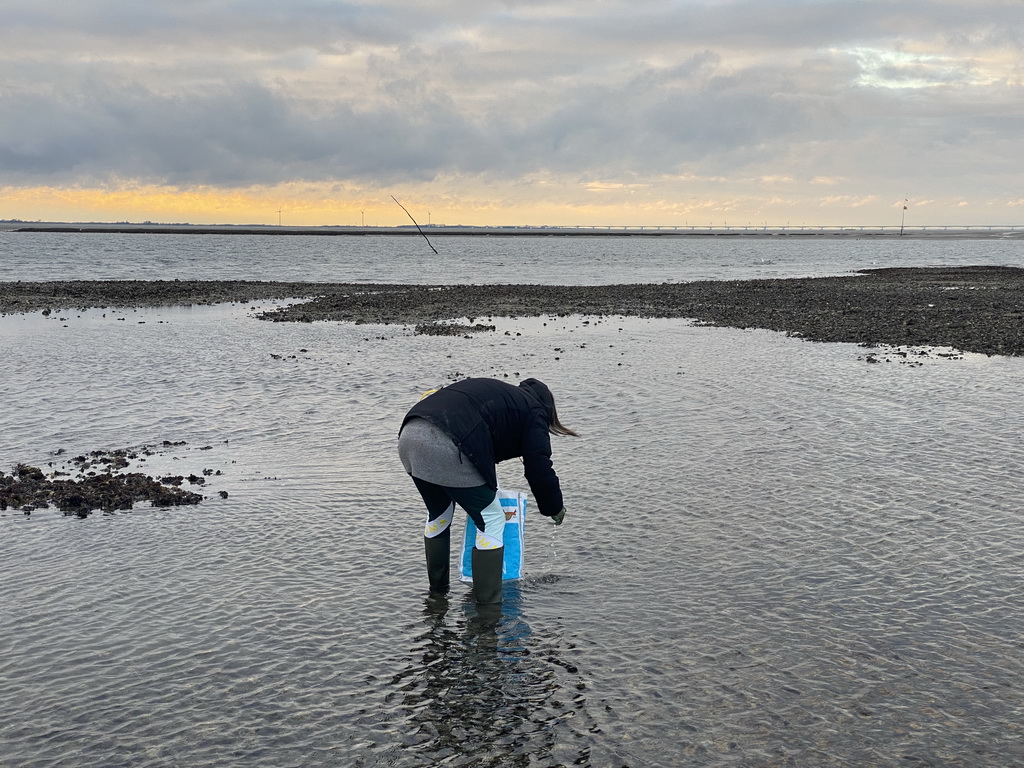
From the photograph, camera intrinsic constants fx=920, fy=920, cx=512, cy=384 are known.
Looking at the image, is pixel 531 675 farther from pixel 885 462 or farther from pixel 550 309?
pixel 550 309

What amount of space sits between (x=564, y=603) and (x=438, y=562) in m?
1.12

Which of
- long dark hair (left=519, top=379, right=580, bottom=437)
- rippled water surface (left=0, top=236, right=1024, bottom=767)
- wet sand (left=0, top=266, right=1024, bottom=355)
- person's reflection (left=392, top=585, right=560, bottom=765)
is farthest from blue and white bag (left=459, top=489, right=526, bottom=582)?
wet sand (left=0, top=266, right=1024, bottom=355)

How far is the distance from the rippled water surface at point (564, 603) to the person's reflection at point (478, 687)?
0.02m

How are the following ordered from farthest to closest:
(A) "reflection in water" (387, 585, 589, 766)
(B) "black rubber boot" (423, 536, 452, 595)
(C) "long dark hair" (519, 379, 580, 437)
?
1. (B) "black rubber boot" (423, 536, 452, 595)
2. (C) "long dark hair" (519, 379, 580, 437)
3. (A) "reflection in water" (387, 585, 589, 766)

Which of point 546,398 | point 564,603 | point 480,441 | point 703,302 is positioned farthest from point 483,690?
point 703,302

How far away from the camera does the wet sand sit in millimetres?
26938

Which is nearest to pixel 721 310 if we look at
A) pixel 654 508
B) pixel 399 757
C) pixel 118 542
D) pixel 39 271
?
pixel 654 508

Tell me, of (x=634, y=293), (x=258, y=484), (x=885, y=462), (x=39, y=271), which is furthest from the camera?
A: (x=39, y=271)

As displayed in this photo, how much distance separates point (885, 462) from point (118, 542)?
9371 mm

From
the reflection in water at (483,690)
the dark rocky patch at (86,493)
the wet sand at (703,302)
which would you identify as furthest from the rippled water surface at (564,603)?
the wet sand at (703,302)

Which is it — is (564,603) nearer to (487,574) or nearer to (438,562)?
(487,574)

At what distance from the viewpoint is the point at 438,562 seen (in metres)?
7.83

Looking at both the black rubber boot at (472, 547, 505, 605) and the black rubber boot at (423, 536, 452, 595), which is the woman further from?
the black rubber boot at (423, 536, 452, 595)

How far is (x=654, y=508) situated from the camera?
10367 mm
